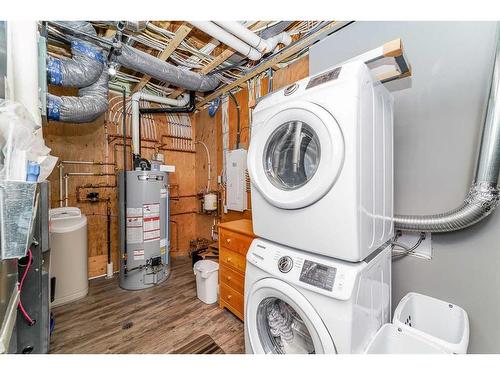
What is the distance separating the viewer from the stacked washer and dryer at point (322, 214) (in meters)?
0.92

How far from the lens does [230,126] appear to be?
120 inches

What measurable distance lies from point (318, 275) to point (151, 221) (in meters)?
2.23

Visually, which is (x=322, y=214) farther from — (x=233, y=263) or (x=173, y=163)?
(x=173, y=163)

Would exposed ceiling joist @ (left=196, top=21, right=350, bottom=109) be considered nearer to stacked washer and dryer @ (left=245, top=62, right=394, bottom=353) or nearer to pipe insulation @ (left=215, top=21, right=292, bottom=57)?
pipe insulation @ (left=215, top=21, right=292, bottom=57)

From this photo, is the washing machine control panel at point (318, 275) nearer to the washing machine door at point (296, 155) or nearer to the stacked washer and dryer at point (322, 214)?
the stacked washer and dryer at point (322, 214)

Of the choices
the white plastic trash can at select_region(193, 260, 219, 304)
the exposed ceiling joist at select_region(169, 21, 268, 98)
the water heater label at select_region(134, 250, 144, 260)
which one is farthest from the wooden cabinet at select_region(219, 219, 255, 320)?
the exposed ceiling joist at select_region(169, 21, 268, 98)

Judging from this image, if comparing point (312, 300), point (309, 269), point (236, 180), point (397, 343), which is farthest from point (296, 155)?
point (236, 180)

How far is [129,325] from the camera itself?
1.92 metres

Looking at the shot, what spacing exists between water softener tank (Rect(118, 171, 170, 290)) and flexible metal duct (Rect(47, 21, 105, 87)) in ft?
3.32

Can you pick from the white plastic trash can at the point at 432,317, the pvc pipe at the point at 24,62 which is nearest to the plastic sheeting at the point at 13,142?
the pvc pipe at the point at 24,62

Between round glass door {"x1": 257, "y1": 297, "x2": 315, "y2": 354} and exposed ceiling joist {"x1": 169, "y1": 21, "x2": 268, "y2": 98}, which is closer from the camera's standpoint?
round glass door {"x1": 257, "y1": 297, "x2": 315, "y2": 354}

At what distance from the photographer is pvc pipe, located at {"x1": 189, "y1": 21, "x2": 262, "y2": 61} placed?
1.70 meters
